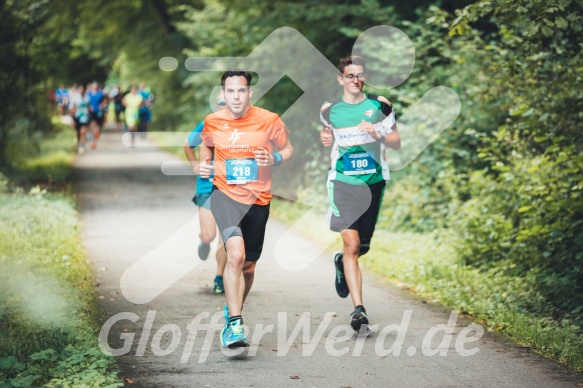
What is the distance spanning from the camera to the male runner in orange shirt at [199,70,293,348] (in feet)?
22.0

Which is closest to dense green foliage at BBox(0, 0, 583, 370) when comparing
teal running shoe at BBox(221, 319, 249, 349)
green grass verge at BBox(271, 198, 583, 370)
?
green grass verge at BBox(271, 198, 583, 370)

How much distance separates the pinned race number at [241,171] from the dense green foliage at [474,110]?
→ 2788 mm

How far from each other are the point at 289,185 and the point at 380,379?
1292 cm

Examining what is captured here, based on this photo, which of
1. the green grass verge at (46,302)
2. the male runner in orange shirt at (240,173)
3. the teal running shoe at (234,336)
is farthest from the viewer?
the male runner in orange shirt at (240,173)

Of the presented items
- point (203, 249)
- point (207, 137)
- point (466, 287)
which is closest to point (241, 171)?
point (207, 137)

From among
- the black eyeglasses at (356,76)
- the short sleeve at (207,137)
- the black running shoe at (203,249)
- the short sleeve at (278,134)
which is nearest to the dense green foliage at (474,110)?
the black eyeglasses at (356,76)

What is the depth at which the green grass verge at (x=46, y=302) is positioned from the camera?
5.67 m

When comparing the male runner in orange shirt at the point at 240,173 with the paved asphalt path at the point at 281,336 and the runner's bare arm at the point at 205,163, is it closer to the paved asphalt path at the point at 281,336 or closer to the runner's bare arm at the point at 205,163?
the runner's bare arm at the point at 205,163

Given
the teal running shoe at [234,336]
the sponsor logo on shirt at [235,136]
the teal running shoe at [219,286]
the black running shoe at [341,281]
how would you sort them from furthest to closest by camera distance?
1. the teal running shoe at [219,286]
2. the black running shoe at [341,281]
3. the sponsor logo on shirt at [235,136]
4. the teal running shoe at [234,336]

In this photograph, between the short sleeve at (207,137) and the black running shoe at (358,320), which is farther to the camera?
the black running shoe at (358,320)

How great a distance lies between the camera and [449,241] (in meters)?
11.4

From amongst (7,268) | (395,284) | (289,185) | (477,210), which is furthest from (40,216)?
(289,185)

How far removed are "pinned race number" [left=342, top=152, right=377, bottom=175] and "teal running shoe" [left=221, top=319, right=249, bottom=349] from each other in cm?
180

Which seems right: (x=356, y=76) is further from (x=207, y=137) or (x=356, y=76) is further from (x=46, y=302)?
(x=46, y=302)
